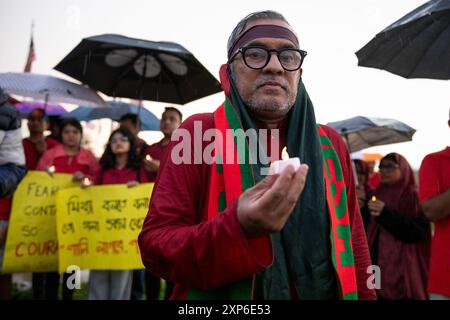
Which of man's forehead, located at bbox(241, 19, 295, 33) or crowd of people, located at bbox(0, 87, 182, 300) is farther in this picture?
crowd of people, located at bbox(0, 87, 182, 300)

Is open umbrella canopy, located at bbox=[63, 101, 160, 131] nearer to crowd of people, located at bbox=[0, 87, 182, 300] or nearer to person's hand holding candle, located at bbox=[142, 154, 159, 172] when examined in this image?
crowd of people, located at bbox=[0, 87, 182, 300]

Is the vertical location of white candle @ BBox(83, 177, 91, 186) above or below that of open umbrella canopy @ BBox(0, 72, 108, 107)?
below

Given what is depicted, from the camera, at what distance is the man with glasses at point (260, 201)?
1.24 m

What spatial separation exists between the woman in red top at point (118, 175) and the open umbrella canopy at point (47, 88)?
3.50 feet

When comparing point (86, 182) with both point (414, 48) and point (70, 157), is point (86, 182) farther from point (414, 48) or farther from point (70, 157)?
point (414, 48)

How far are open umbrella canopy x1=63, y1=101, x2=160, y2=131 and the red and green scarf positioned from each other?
663cm

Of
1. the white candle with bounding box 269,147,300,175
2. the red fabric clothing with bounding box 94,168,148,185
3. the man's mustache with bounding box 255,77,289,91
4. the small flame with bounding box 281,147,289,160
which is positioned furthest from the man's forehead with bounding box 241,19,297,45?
the red fabric clothing with bounding box 94,168,148,185

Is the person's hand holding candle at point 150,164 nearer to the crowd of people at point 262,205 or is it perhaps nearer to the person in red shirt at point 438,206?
the person in red shirt at point 438,206

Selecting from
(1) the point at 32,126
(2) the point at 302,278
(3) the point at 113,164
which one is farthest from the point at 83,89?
(2) the point at 302,278

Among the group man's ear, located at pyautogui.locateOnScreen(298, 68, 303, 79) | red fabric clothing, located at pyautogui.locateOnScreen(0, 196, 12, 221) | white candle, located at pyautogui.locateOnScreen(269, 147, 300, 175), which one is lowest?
red fabric clothing, located at pyautogui.locateOnScreen(0, 196, 12, 221)

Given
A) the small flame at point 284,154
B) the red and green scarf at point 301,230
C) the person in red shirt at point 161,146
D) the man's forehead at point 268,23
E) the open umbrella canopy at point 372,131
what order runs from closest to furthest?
the red and green scarf at point 301,230
the small flame at point 284,154
the man's forehead at point 268,23
the person in red shirt at point 161,146
the open umbrella canopy at point 372,131

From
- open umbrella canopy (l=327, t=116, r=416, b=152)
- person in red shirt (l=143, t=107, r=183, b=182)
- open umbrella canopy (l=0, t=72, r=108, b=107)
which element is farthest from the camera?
open umbrella canopy (l=327, t=116, r=416, b=152)

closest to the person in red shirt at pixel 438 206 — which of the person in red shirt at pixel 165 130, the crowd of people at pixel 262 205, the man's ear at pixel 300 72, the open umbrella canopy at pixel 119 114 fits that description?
the crowd of people at pixel 262 205

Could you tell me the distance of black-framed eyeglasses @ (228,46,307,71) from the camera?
5.60ft
